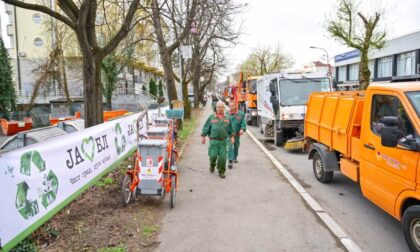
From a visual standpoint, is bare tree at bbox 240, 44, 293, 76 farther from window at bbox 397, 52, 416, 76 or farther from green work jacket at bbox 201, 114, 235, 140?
green work jacket at bbox 201, 114, 235, 140

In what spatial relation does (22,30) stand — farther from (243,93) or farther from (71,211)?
(71,211)

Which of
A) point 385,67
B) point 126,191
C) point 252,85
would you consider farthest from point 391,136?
point 385,67

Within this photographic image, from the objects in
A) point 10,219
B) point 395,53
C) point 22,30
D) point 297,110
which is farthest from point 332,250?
point 22,30

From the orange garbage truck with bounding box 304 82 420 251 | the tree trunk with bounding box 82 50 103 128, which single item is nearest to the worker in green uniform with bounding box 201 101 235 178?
the orange garbage truck with bounding box 304 82 420 251

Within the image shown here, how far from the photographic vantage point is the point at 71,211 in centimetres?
602

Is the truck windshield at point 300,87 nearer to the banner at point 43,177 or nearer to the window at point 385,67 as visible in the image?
the banner at point 43,177

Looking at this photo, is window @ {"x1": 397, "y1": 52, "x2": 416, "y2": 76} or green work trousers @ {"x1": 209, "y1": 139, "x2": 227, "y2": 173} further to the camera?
window @ {"x1": 397, "y1": 52, "x2": 416, "y2": 76}

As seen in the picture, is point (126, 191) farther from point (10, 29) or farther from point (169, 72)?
point (10, 29)

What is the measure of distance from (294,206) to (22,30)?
46.3 meters

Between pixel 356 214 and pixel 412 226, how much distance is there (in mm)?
1616

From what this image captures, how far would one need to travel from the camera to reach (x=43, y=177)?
4.84m

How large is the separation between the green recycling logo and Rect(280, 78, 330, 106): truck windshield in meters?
8.00

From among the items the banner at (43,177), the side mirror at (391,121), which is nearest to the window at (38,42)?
the banner at (43,177)

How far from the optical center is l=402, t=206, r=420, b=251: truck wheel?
4352 mm
